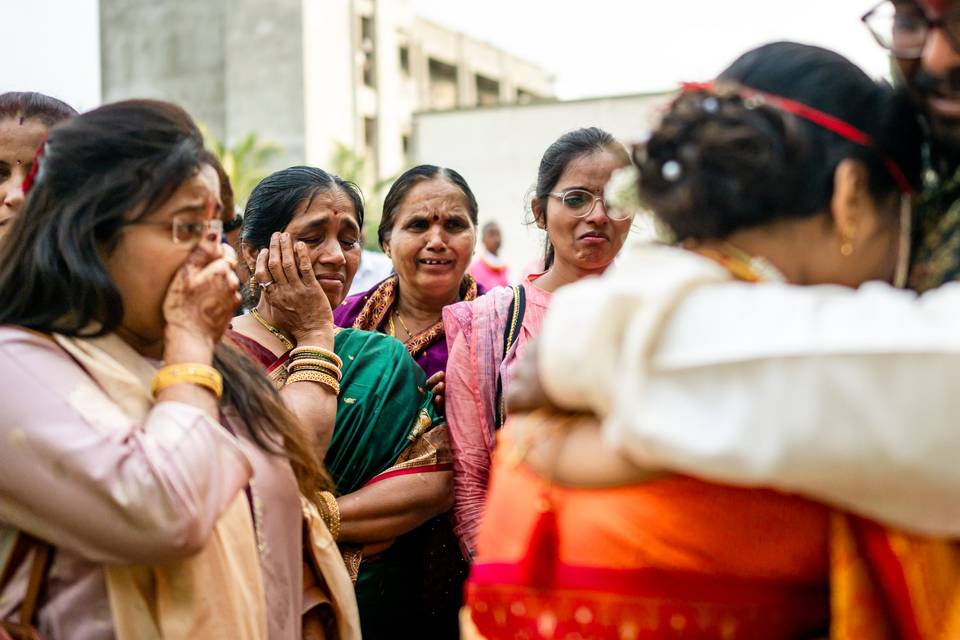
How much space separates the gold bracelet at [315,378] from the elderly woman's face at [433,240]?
115cm

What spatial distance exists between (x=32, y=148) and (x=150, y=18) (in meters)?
32.6

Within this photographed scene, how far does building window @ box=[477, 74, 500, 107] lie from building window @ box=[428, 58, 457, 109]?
2.02 m

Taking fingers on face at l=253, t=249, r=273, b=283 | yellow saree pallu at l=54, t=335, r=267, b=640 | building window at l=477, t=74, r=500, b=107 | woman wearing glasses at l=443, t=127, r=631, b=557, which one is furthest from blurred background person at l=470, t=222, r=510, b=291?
building window at l=477, t=74, r=500, b=107

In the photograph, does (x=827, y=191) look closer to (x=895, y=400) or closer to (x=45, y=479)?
(x=895, y=400)

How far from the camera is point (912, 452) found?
119cm

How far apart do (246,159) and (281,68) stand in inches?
138

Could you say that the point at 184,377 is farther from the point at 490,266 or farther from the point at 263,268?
the point at 490,266

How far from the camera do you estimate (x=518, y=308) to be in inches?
141

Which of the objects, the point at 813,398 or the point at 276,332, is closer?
the point at 813,398

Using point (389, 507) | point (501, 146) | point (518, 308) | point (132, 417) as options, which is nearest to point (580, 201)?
point (518, 308)

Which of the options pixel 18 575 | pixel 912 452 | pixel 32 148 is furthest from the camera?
pixel 32 148

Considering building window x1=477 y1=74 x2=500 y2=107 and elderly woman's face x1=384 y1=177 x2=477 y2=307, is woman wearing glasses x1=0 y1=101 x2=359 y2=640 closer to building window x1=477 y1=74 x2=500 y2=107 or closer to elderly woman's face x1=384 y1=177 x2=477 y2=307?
elderly woman's face x1=384 y1=177 x2=477 y2=307

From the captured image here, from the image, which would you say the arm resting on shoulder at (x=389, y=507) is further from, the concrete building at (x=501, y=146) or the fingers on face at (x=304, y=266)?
the concrete building at (x=501, y=146)

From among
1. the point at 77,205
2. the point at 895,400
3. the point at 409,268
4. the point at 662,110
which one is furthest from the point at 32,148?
the point at 895,400
